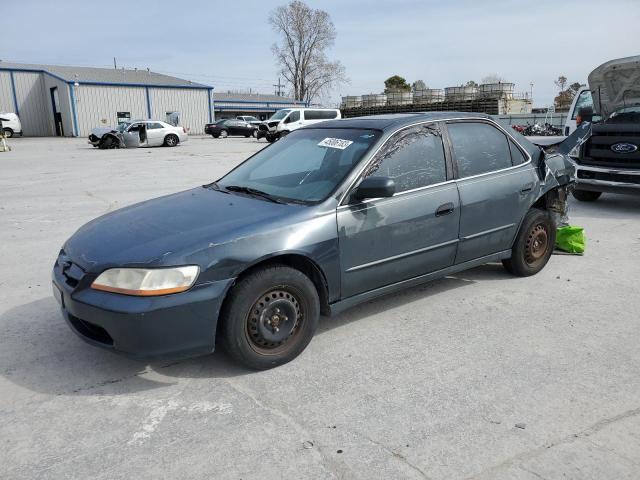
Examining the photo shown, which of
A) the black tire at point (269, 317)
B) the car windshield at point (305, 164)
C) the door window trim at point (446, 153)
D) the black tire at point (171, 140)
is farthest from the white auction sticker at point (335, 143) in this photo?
the black tire at point (171, 140)

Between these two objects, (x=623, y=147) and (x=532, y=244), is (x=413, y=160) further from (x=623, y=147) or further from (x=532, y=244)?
(x=623, y=147)

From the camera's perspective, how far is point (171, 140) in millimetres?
26734

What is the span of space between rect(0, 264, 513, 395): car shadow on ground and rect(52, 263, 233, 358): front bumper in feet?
0.46

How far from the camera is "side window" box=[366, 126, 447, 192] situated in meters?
3.79

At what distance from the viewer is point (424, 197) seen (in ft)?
12.7

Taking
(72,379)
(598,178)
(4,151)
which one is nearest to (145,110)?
(4,151)

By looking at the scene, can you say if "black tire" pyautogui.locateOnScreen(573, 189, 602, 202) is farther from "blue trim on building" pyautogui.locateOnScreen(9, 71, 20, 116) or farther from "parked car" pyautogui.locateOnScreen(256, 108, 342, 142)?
"blue trim on building" pyautogui.locateOnScreen(9, 71, 20, 116)

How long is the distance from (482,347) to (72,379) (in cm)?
268

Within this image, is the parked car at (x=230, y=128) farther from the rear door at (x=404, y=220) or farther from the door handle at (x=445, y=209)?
the door handle at (x=445, y=209)

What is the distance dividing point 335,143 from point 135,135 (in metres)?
23.7

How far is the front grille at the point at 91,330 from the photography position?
2.99 meters

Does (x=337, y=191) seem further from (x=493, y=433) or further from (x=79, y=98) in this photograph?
(x=79, y=98)

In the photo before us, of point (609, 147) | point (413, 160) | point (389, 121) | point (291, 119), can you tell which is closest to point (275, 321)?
point (413, 160)

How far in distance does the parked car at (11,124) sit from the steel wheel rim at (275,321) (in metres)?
41.6
